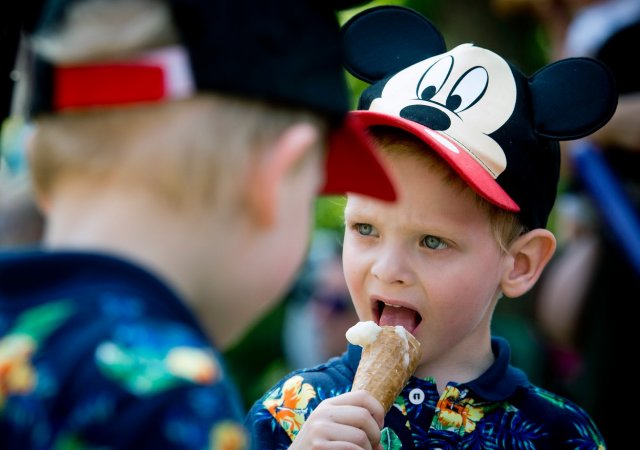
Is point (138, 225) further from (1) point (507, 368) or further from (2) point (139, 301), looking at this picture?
(1) point (507, 368)

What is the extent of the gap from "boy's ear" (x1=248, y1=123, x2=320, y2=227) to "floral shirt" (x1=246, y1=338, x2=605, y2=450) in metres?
0.84

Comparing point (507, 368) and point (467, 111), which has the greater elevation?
point (467, 111)

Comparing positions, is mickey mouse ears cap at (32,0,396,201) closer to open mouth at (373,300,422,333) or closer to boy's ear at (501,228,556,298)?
open mouth at (373,300,422,333)

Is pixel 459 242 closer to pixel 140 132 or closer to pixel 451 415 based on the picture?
pixel 451 415

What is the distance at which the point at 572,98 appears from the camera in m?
2.76

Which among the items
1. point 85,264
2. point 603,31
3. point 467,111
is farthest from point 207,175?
point 603,31

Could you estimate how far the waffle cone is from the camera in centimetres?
237

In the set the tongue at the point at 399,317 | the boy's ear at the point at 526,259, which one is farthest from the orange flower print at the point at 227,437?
the boy's ear at the point at 526,259

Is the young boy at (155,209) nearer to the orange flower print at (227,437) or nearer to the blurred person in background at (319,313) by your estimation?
the orange flower print at (227,437)

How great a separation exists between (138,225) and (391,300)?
98 centimetres

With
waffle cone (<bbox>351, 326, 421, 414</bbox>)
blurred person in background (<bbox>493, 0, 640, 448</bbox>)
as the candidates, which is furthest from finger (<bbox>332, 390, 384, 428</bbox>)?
blurred person in background (<bbox>493, 0, 640, 448</bbox>)

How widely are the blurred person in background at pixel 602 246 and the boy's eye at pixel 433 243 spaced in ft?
8.58

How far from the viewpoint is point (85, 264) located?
169 centimetres

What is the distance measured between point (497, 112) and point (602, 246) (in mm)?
3047
